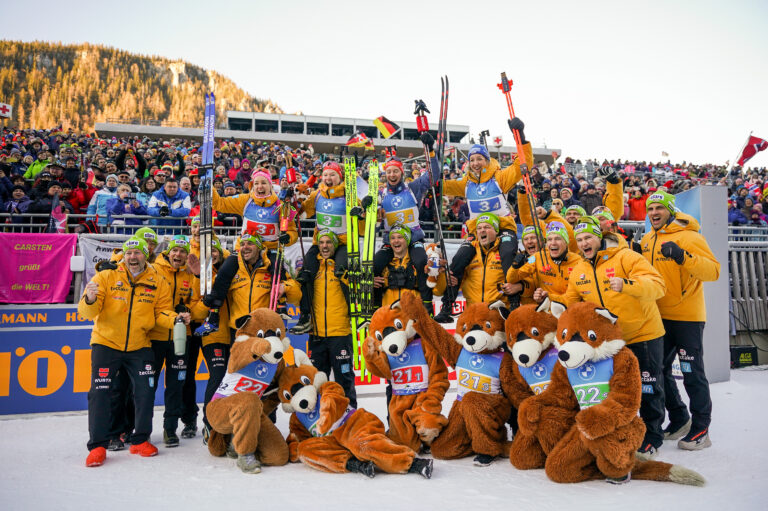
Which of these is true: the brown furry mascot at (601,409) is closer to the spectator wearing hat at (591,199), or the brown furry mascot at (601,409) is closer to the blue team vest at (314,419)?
the blue team vest at (314,419)

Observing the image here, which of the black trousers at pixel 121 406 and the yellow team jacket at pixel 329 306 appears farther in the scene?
the yellow team jacket at pixel 329 306

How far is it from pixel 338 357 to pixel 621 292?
267 centimetres

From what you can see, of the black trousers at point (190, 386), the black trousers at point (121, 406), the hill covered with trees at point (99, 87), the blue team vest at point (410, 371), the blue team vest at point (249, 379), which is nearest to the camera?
the blue team vest at point (249, 379)

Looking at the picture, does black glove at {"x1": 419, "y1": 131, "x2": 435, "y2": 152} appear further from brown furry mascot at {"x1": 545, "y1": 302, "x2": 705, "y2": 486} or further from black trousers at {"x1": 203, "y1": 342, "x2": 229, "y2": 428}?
black trousers at {"x1": 203, "y1": 342, "x2": 229, "y2": 428}

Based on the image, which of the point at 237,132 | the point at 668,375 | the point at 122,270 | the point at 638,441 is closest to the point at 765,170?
the point at 668,375

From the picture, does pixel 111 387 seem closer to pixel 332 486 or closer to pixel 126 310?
pixel 126 310

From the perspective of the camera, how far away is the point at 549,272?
4.57m

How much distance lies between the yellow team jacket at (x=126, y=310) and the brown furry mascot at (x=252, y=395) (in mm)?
952

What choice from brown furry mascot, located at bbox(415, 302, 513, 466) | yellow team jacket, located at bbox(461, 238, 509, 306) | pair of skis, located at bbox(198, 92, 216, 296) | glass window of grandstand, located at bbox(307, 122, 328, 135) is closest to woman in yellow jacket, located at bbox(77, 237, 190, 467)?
pair of skis, located at bbox(198, 92, 216, 296)

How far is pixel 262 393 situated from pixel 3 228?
5.72 m

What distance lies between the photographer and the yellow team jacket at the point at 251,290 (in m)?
5.02

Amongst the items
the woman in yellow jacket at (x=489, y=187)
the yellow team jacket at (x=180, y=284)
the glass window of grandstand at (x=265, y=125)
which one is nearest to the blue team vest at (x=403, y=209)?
the woman in yellow jacket at (x=489, y=187)

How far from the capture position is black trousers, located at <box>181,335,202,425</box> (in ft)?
17.1

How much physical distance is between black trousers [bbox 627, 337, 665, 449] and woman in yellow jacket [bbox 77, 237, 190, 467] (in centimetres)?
392
